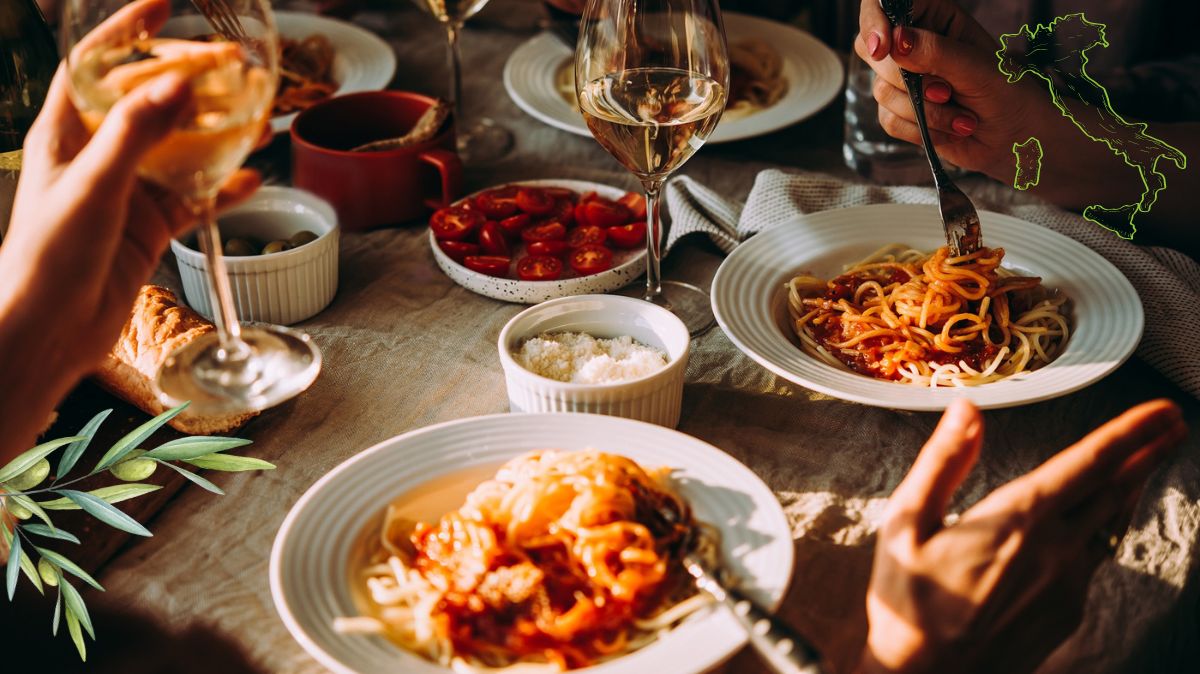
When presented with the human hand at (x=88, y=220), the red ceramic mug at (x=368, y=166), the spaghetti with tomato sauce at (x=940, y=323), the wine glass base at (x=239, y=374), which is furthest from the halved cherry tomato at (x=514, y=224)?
the wine glass base at (x=239, y=374)

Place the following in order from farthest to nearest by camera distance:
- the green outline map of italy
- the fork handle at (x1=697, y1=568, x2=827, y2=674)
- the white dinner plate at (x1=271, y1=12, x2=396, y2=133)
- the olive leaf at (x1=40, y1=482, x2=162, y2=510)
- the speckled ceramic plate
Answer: the white dinner plate at (x1=271, y1=12, x2=396, y2=133), the speckled ceramic plate, the green outline map of italy, the olive leaf at (x1=40, y1=482, x2=162, y2=510), the fork handle at (x1=697, y1=568, x2=827, y2=674)

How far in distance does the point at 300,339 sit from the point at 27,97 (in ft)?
3.66

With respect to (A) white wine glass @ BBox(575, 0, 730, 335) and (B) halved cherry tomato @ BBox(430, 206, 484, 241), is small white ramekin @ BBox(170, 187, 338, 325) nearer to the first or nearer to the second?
(B) halved cherry tomato @ BBox(430, 206, 484, 241)

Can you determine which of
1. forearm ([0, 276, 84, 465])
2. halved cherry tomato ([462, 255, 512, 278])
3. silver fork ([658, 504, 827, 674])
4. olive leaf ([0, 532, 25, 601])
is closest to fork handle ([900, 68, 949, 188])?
halved cherry tomato ([462, 255, 512, 278])

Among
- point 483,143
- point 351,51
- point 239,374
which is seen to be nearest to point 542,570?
point 239,374

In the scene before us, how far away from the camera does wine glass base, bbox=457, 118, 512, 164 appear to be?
7.55 ft

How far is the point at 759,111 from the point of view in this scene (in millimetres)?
2365

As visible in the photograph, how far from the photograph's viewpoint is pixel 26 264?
102 cm

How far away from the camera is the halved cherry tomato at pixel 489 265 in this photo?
6.03 ft

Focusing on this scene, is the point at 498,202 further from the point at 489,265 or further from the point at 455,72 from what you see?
the point at 455,72

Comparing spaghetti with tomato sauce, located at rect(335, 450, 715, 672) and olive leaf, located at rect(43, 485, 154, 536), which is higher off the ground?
spaghetti with tomato sauce, located at rect(335, 450, 715, 672)

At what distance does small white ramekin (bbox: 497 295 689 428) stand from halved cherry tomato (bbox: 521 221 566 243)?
1.13 ft

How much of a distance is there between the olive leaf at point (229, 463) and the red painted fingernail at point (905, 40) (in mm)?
1189

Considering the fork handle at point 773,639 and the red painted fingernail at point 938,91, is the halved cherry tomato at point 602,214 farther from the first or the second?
the fork handle at point 773,639
